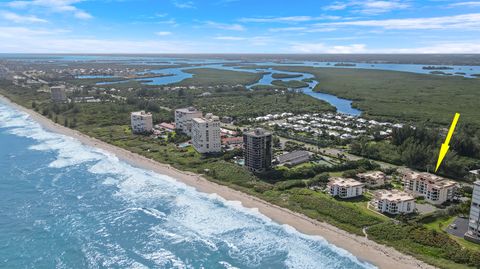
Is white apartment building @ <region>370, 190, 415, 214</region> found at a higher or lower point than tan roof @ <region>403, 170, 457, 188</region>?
lower

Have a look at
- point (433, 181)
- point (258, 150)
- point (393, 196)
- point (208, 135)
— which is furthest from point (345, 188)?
point (208, 135)

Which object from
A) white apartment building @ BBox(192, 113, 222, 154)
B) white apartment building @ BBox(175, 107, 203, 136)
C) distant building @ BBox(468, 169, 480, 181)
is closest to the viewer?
distant building @ BBox(468, 169, 480, 181)

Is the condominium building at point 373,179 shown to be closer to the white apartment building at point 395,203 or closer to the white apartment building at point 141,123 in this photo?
the white apartment building at point 395,203

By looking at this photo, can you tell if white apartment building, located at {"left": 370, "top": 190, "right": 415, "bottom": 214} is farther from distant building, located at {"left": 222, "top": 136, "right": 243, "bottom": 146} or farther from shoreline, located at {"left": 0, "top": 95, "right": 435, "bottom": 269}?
distant building, located at {"left": 222, "top": 136, "right": 243, "bottom": 146}

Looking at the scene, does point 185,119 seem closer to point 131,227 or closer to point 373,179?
point 131,227

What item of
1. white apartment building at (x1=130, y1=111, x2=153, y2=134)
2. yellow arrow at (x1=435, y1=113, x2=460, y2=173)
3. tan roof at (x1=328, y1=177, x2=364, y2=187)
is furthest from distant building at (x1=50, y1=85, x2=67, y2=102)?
yellow arrow at (x1=435, y1=113, x2=460, y2=173)

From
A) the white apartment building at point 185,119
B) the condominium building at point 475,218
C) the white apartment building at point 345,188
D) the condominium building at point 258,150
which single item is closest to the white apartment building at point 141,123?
the white apartment building at point 185,119
